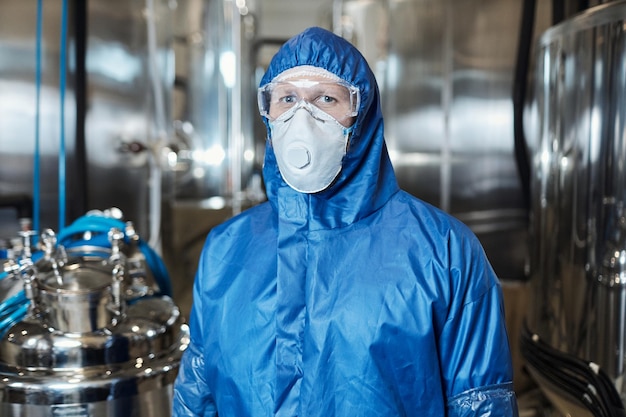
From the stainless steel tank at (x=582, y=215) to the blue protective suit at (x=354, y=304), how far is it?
0.67m

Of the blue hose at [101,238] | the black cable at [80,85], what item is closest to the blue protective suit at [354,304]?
the blue hose at [101,238]

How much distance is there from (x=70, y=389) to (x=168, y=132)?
49.5 inches

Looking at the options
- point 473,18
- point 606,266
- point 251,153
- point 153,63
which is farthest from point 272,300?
point 251,153

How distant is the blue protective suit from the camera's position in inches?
33.6

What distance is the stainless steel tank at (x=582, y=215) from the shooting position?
140 cm

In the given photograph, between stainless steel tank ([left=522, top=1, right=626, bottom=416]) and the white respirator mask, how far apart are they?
2.65ft

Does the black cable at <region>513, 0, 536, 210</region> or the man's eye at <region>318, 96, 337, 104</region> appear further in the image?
the black cable at <region>513, 0, 536, 210</region>

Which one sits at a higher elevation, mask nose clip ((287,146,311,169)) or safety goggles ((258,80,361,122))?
safety goggles ((258,80,361,122))

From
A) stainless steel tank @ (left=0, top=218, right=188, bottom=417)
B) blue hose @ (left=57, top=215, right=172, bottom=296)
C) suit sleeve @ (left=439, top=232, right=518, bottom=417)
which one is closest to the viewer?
suit sleeve @ (left=439, top=232, right=518, bottom=417)

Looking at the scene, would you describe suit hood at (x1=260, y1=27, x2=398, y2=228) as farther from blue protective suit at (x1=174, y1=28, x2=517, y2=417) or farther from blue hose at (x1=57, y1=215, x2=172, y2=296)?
blue hose at (x1=57, y1=215, x2=172, y2=296)

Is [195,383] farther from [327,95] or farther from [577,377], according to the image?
[577,377]

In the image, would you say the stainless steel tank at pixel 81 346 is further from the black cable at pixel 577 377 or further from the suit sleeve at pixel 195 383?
the black cable at pixel 577 377

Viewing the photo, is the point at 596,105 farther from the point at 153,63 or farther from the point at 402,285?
the point at 153,63

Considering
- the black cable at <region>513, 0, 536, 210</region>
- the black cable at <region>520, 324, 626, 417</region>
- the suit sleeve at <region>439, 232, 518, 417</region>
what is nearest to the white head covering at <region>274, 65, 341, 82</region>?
the suit sleeve at <region>439, 232, 518, 417</region>
